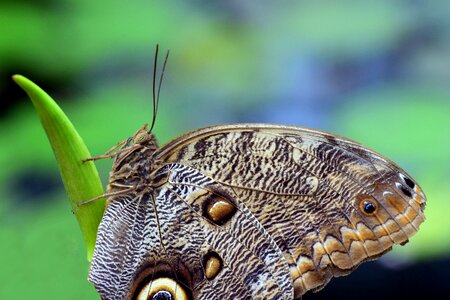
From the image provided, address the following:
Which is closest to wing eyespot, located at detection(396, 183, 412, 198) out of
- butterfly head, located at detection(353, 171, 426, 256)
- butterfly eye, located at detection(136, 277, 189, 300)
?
butterfly head, located at detection(353, 171, 426, 256)

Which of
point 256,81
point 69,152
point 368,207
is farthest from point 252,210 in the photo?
point 256,81

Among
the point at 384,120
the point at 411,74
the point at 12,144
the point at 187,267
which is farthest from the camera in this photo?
the point at 411,74

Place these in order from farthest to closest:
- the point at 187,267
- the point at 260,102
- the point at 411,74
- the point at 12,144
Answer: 1. the point at 411,74
2. the point at 260,102
3. the point at 12,144
4. the point at 187,267

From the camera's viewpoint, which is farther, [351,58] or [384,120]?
[351,58]

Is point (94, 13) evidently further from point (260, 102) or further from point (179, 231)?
point (179, 231)

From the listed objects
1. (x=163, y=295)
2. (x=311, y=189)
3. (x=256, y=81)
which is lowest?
(x=163, y=295)

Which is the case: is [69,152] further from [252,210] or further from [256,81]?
[256,81]

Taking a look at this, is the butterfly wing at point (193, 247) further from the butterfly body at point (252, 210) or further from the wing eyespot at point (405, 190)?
the wing eyespot at point (405, 190)

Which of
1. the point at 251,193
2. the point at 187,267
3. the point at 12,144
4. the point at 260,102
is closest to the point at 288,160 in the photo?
the point at 251,193

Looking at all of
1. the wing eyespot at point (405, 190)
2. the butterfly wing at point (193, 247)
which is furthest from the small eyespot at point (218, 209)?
the wing eyespot at point (405, 190)
